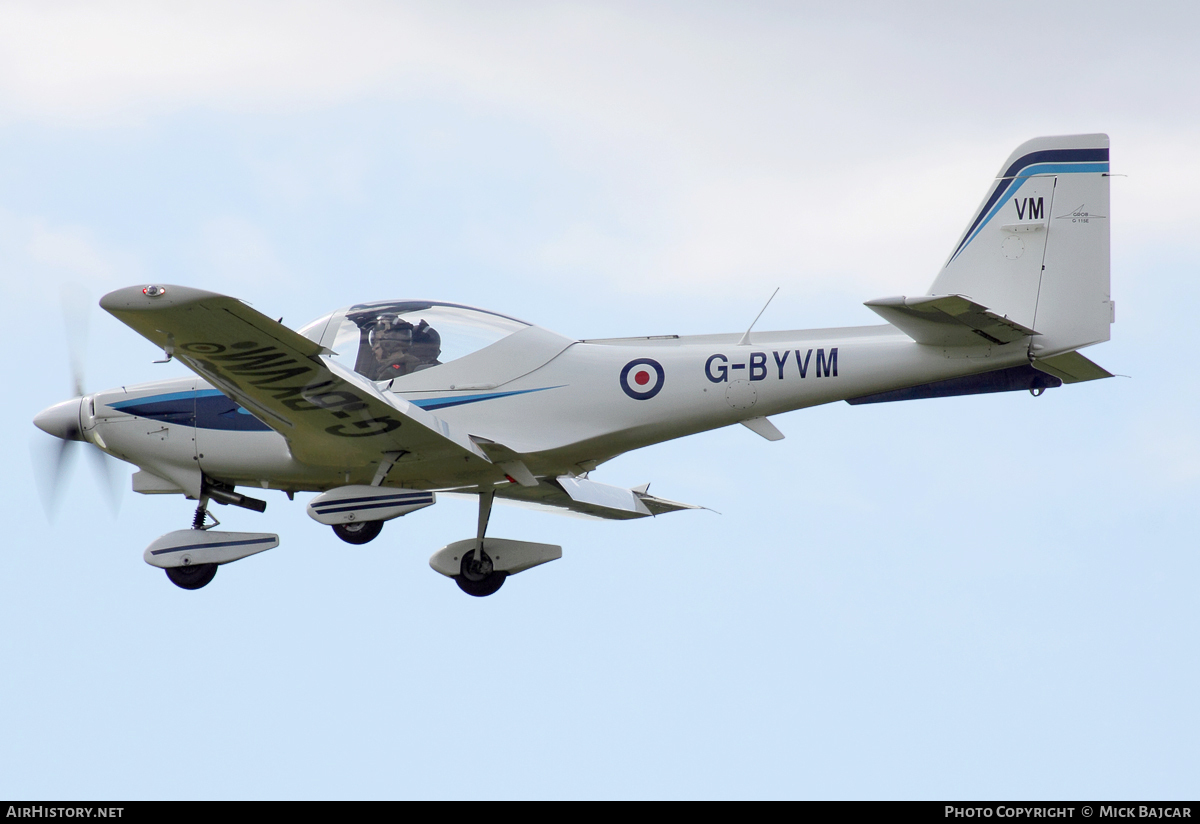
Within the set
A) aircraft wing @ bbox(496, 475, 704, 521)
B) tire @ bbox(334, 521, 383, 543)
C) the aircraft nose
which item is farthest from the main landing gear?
the aircraft nose

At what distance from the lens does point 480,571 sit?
1346cm

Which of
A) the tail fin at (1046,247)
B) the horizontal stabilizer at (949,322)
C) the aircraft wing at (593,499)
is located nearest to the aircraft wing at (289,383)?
the aircraft wing at (593,499)

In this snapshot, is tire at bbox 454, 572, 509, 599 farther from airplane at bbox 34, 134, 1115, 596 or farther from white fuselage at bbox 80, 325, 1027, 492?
white fuselage at bbox 80, 325, 1027, 492

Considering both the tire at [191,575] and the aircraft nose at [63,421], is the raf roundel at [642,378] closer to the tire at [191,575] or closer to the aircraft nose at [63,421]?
the tire at [191,575]

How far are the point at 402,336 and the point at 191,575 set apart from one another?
10.1 ft

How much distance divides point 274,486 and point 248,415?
2.53 feet

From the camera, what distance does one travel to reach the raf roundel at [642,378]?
12.0 meters

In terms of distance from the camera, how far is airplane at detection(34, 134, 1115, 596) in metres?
11.1

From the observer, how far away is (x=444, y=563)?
13.6m

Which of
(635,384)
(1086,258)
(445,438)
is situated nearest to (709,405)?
(635,384)

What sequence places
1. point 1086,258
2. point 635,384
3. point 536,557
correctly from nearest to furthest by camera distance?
point 1086,258 < point 635,384 < point 536,557

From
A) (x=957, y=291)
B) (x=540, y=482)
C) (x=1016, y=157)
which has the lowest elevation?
(x=540, y=482)

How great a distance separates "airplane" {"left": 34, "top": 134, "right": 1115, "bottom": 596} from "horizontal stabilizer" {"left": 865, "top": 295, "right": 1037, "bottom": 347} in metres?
0.02

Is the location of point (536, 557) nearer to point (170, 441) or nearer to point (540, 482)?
point (540, 482)
